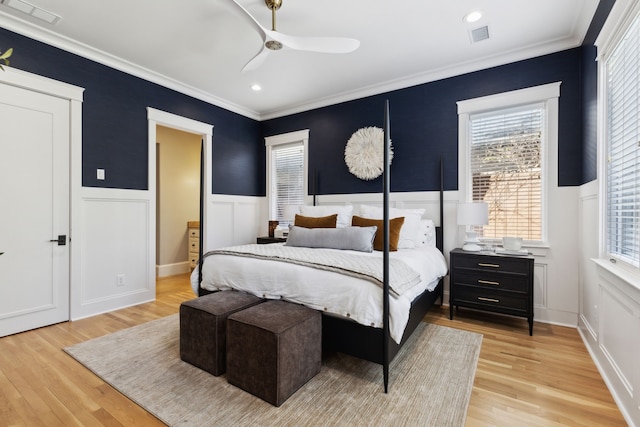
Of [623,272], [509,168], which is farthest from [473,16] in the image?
[623,272]

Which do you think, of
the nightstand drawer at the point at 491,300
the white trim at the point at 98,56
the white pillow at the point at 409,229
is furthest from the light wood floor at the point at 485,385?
the white trim at the point at 98,56

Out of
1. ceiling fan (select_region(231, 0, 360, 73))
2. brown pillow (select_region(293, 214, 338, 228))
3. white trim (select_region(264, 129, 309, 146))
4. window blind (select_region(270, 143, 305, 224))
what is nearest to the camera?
ceiling fan (select_region(231, 0, 360, 73))

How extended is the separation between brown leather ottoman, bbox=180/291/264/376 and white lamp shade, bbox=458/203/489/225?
2.29 metres

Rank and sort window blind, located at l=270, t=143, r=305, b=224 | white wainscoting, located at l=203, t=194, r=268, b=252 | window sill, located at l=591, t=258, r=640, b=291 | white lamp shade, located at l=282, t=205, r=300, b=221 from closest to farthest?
window sill, located at l=591, t=258, r=640, b=291 → white lamp shade, located at l=282, t=205, r=300, b=221 → white wainscoting, located at l=203, t=194, r=268, b=252 → window blind, located at l=270, t=143, r=305, b=224

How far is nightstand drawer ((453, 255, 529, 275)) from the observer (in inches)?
113

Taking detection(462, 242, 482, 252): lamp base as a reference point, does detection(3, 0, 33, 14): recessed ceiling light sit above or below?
above

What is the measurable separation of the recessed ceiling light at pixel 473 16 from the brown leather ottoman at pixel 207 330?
3.06 metres

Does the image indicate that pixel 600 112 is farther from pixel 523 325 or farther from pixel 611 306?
pixel 523 325

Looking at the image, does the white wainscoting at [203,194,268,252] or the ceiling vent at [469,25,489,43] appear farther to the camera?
the white wainscoting at [203,194,268,252]

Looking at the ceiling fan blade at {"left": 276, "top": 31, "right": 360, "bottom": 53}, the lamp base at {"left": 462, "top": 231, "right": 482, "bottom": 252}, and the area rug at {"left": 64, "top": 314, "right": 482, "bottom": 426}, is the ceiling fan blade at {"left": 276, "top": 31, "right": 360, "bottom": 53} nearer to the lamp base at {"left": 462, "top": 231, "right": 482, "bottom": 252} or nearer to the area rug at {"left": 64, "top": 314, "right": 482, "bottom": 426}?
the lamp base at {"left": 462, "top": 231, "right": 482, "bottom": 252}

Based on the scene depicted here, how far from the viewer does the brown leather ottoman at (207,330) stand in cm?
212

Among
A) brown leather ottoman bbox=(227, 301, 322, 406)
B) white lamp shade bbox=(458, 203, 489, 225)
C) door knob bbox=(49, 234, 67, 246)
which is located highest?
white lamp shade bbox=(458, 203, 489, 225)

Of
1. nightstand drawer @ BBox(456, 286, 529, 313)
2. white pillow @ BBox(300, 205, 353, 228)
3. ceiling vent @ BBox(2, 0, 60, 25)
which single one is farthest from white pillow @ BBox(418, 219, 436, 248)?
ceiling vent @ BBox(2, 0, 60, 25)

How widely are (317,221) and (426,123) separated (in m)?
1.86
